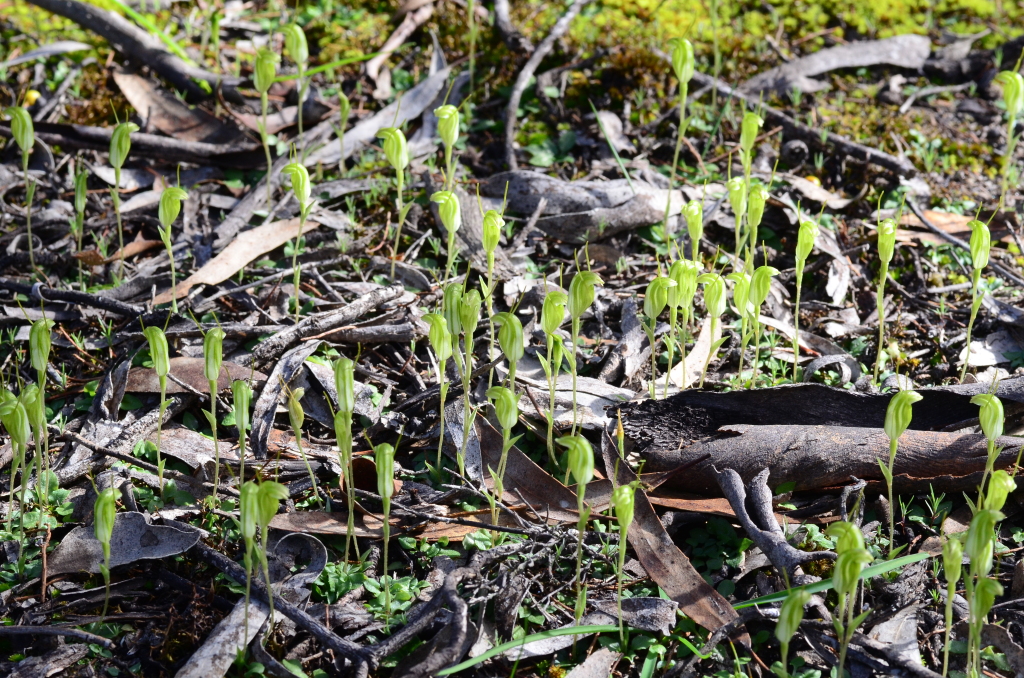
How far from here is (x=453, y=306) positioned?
7.52 feet

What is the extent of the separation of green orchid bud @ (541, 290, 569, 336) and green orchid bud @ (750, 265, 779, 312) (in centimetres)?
61

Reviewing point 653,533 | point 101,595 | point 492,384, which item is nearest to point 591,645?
point 653,533

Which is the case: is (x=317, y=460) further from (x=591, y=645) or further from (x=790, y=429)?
(x=790, y=429)

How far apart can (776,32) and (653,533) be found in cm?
342

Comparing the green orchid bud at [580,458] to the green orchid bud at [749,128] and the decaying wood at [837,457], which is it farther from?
the green orchid bud at [749,128]

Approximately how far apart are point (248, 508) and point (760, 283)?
1.54m

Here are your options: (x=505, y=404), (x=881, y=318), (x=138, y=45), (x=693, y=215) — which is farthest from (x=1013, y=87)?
(x=138, y=45)

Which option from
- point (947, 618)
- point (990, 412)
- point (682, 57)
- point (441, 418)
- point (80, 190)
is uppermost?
point (682, 57)

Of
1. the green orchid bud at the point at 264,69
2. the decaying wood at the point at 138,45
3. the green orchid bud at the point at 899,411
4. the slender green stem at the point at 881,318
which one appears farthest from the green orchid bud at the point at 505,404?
the decaying wood at the point at 138,45

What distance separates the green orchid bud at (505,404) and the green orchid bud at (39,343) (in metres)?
1.18

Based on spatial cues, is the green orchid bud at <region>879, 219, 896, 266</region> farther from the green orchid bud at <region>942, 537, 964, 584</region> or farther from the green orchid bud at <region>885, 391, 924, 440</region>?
the green orchid bud at <region>942, 537, 964, 584</region>

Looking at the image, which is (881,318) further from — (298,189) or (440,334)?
(298,189)

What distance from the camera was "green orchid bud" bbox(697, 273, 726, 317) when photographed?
2.61 metres

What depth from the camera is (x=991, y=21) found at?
4.79 meters
